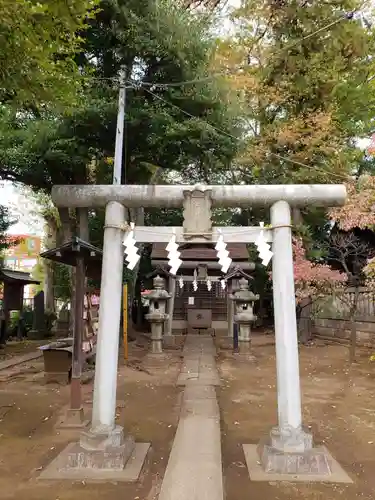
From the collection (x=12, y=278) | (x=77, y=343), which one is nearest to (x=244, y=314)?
(x=12, y=278)

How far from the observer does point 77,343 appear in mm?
7184

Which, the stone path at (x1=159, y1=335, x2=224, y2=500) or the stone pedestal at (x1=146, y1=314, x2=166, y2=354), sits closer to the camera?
the stone path at (x1=159, y1=335, x2=224, y2=500)

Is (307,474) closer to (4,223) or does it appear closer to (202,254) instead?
(202,254)

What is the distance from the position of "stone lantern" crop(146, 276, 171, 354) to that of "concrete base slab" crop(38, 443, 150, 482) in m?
9.54

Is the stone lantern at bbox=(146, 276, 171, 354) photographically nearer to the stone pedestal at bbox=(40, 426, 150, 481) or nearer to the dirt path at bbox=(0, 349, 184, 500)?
the dirt path at bbox=(0, 349, 184, 500)

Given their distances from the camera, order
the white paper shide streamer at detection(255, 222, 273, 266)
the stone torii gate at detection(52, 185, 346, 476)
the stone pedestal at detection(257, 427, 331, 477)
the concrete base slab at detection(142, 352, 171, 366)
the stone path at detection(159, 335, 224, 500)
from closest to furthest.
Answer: the stone path at detection(159, 335, 224, 500) < the stone pedestal at detection(257, 427, 331, 477) < the stone torii gate at detection(52, 185, 346, 476) < the white paper shide streamer at detection(255, 222, 273, 266) < the concrete base slab at detection(142, 352, 171, 366)

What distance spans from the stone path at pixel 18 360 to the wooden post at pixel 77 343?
5.34 m

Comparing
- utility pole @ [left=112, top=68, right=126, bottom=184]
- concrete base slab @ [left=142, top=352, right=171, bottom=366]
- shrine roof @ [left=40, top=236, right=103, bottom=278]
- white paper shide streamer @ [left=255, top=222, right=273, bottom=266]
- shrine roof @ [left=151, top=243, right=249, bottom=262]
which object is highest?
utility pole @ [left=112, top=68, right=126, bottom=184]

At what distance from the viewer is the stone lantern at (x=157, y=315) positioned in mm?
14570

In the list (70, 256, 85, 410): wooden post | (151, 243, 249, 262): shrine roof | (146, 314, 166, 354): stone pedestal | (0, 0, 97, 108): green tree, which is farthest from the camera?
(151, 243, 249, 262): shrine roof

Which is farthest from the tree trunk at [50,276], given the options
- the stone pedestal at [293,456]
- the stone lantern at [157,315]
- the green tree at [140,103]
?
the stone pedestal at [293,456]

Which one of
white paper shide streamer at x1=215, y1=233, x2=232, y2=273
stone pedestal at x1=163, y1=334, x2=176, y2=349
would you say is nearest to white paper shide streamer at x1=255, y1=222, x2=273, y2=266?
white paper shide streamer at x1=215, y1=233, x2=232, y2=273

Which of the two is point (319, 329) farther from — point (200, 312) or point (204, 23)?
point (204, 23)

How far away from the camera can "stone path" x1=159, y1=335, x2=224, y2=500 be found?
3994 millimetres
